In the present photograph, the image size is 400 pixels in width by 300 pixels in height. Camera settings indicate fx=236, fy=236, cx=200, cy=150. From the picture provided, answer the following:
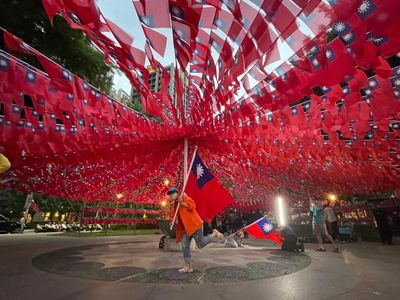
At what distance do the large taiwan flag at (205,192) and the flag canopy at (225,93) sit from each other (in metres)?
1.47

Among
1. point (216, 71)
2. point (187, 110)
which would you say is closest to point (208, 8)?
point (216, 71)

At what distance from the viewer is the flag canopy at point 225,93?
2463mm

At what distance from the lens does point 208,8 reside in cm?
244

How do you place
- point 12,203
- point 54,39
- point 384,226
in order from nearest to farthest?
point 54,39 → point 384,226 → point 12,203

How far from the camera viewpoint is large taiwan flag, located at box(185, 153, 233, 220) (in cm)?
504

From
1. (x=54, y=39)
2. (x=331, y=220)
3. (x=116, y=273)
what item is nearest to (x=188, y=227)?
(x=116, y=273)

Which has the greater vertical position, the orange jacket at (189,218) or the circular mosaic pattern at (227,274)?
the orange jacket at (189,218)

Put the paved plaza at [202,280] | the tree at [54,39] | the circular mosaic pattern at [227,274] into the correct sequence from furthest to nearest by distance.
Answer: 1. the tree at [54,39]
2. the circular mosaic pattern at [227,274]
3. the paved plaza at [202,280]

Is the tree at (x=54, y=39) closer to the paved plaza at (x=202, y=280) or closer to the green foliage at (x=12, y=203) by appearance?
the paved plaza at (x=202, y=280)

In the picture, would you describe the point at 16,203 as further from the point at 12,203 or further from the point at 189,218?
the point at 189,218

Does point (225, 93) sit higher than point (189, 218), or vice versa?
point (225, 93)

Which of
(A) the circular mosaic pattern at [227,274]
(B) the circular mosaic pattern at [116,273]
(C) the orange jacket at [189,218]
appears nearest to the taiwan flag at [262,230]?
(A) the circular mosaic pattern at [227,274]

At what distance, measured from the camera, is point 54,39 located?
6449mm

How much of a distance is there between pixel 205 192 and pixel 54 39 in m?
5.84
